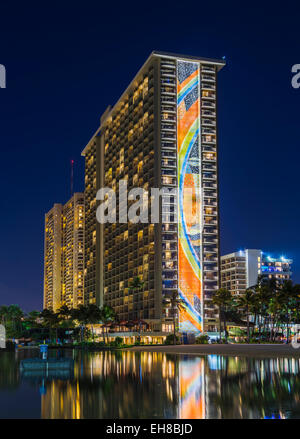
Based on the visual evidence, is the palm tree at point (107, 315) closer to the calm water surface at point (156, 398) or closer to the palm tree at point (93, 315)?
the palm tree at point (93, 315)

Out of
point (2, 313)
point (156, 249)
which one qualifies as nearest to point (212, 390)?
point (156, 249)

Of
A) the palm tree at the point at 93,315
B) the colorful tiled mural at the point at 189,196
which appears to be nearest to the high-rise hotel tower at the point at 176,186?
the colorful tiled mural at the point at 189,196

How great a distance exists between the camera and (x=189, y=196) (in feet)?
470

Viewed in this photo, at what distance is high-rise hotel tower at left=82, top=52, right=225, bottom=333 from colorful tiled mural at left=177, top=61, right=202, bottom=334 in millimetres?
248

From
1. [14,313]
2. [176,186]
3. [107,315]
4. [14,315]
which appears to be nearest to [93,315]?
[107,315]

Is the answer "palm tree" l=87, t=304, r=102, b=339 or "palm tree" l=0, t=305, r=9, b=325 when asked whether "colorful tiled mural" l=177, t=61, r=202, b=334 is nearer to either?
"palm tree" l=87, t=304, r=102, b=339

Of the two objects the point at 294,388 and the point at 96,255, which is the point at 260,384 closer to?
the point at 294,388

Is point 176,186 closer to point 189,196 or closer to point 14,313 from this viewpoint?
point 189,196

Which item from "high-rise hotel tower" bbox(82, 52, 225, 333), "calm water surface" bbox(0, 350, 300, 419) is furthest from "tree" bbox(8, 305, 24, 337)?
"calm water surface" bbox(0, 350, 300, 419)

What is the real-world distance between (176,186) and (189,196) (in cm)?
436

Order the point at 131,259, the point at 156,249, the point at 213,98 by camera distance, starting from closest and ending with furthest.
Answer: the point at 156,249
the point at 213,98
the point at 131,259

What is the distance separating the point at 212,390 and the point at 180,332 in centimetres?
10672

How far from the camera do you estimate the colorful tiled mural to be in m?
136

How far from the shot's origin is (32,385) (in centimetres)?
3091
